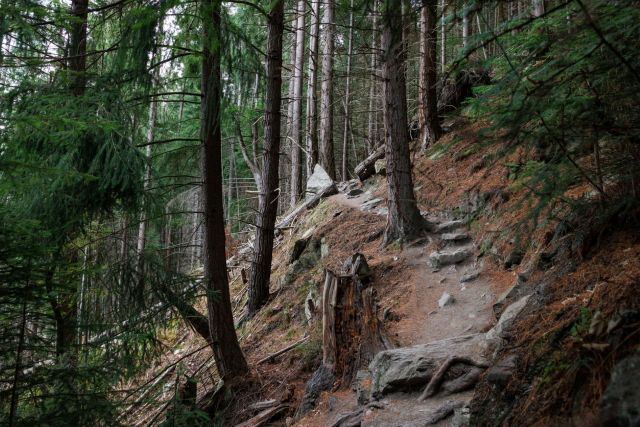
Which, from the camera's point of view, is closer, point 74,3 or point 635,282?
point 635,282

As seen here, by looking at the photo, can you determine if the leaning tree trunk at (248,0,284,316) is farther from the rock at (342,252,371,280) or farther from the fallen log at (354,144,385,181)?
the fallen log at (354,144,385,181)

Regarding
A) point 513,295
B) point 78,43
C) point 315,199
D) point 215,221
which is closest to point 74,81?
point 78,43

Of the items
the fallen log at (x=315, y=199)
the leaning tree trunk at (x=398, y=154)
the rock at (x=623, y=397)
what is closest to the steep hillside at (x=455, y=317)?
the rock at (x=623, y=397)

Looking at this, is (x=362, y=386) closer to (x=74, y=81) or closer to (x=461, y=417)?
(x=461, y=417)

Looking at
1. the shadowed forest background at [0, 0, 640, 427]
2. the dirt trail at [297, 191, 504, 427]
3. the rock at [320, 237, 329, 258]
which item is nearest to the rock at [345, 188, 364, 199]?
the rock at [320, 237, 329, 258]

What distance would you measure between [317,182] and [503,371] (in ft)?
40.2

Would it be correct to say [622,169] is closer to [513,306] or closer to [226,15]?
[513,306]

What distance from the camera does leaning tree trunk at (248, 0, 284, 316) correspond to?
29.2 feet

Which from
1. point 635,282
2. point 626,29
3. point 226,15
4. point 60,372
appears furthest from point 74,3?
point 635,282

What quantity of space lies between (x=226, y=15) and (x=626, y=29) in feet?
14.1

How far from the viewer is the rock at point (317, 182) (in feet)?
49.5

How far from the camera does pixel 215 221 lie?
6.65 meters

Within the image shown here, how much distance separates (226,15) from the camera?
573 centimetres

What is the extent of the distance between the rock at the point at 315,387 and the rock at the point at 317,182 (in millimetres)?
8775
